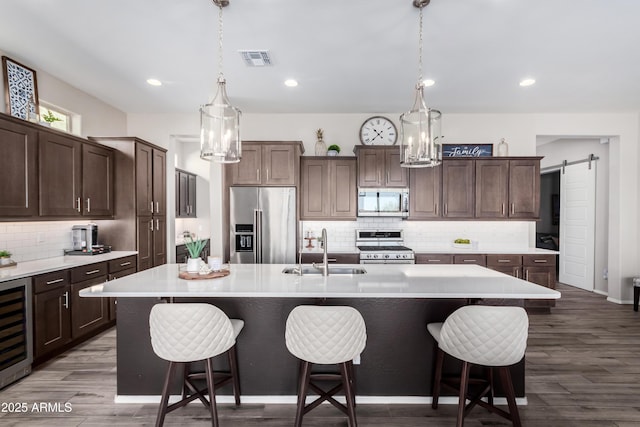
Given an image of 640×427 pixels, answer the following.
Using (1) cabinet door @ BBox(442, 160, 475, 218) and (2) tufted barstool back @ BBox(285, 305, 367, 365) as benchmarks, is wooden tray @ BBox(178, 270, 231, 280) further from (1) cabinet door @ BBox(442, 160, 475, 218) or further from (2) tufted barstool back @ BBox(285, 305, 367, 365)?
(1) cabinet door @ BBox(442, 160, 475, 218)

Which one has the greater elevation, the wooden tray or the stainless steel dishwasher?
the wooden tray

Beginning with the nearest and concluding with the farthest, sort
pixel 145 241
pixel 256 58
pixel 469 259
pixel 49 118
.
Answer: pixel 256 58 → pixel 49 118 → pixel 145 241 → pixel 469 259

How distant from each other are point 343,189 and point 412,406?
3106 mm

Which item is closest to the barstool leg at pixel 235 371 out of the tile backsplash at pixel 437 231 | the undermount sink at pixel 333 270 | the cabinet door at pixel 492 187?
the undermount sink at pixel 333 270

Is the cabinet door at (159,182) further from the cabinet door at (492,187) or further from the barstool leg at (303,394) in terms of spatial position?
the cabinet door at (492,187)

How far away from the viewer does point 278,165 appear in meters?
4.69

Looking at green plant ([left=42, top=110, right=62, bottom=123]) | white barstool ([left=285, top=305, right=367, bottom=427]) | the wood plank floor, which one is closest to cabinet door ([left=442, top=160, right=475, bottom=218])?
the wood plank floor

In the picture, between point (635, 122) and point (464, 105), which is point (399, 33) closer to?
point (464, 105)

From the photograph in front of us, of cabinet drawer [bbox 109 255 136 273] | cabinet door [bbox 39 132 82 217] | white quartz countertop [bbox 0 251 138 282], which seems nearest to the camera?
white quartz countertop [bbox 0 251 138 282]

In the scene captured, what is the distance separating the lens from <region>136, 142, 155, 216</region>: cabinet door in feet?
13.9

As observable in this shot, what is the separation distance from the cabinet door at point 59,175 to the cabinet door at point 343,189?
10.5ft

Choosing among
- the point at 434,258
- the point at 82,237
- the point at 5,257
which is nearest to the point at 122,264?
the point at 82,237

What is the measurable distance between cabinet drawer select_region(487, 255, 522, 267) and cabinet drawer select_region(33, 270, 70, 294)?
16.8ft

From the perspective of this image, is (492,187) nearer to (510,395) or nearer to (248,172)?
(510,395)
